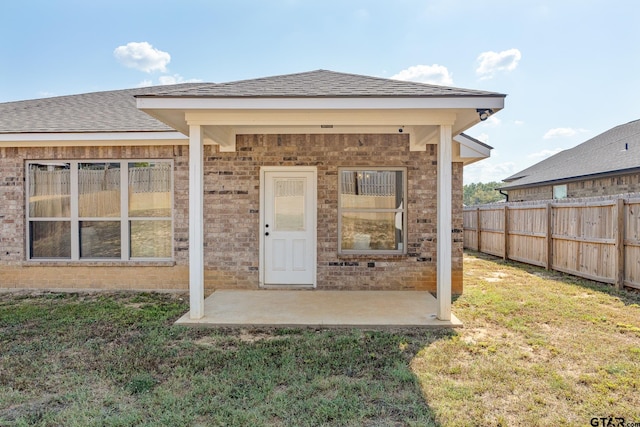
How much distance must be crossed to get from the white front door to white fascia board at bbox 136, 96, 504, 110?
2417mm

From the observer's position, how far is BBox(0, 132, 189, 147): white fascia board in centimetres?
664

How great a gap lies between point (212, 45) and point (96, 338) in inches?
376

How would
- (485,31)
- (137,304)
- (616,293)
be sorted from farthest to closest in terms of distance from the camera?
(485,31) < (616,293) < (137,304)

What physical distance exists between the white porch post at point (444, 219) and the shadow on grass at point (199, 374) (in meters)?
0.51

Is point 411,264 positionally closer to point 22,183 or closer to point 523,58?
point 22,183

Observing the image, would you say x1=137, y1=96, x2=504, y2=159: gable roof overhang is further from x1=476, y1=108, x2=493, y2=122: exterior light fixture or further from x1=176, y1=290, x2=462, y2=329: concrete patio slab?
x1=176, y1=290, x2=462, y2=329: concrete patio slab

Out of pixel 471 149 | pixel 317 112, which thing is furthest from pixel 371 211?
pixel 317 112

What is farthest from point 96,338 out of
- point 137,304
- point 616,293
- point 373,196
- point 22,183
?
point 616,293

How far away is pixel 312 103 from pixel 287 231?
9.86 ft

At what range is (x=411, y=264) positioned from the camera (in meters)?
6.95

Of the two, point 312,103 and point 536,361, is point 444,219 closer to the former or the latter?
point 536,361

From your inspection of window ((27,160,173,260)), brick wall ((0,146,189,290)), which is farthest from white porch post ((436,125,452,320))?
window ((27,160,173,260))

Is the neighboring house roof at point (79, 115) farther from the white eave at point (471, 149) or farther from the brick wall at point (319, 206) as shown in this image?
the white eave at point (471, 149)

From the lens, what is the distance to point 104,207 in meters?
7.20
